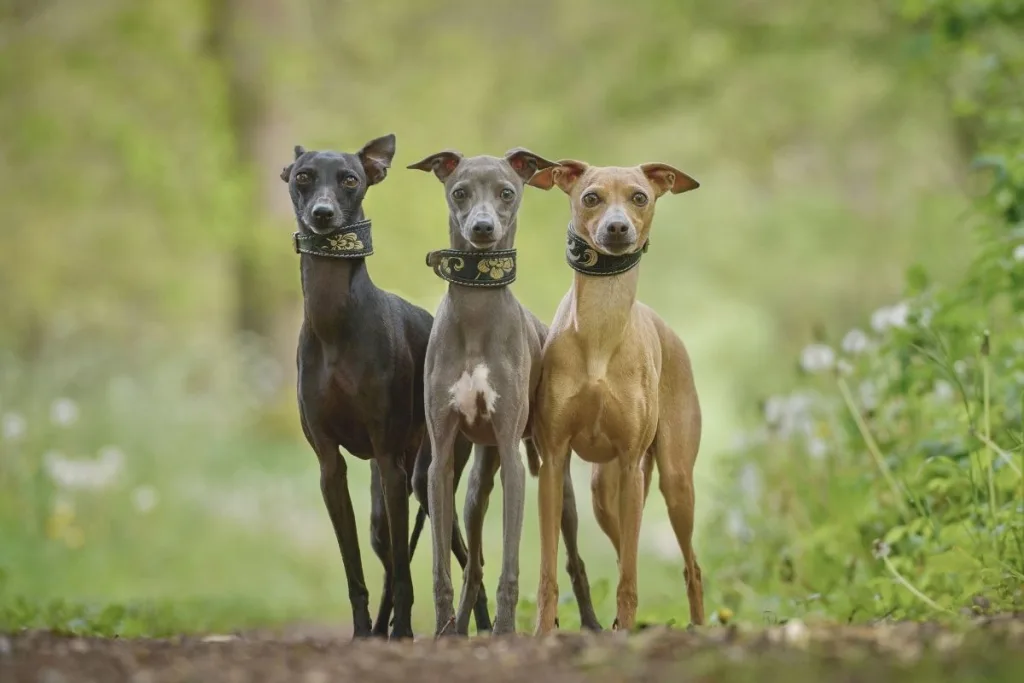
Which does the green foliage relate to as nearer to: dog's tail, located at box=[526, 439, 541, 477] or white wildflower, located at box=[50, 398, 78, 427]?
dog's tail, located at box=[526, 439, 541, 477]

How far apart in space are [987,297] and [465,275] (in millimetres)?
2602

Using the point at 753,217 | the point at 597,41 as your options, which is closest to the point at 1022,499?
the point at 597,41

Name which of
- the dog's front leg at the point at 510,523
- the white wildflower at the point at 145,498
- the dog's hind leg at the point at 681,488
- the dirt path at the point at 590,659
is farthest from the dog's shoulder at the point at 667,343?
the white wildflower at the point at 145,498

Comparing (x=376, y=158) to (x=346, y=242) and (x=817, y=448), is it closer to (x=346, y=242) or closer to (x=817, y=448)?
(x=346, y=242)

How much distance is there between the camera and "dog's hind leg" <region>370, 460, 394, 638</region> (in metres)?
5.75

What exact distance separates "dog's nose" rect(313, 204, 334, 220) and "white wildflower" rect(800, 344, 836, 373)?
3148 mm

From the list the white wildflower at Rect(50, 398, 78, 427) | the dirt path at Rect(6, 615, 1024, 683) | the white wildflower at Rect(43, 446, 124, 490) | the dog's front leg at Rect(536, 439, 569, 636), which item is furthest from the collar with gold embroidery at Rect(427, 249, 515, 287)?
the white wildflower at Rect(43, 446, 124, 490)

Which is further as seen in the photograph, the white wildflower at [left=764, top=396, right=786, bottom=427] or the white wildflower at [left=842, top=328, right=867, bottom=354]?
the white wildflower at [left=764, top=396, right=786, bottom=427]

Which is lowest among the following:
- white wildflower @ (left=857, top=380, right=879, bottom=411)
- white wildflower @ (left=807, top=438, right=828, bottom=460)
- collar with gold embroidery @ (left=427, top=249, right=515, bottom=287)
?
white wildflower @ (left=807, top=438, right=828, bottom=460)

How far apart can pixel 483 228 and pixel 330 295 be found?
2.59 ft

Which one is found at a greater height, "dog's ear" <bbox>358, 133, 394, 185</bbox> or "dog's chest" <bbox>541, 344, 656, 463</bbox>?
"dog's ear" <bbox>358, 133, 394, 185</bbox>

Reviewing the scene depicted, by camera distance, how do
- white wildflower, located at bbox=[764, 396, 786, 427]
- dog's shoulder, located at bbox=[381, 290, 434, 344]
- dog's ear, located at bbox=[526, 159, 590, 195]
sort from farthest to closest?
white wildflower, located at bbox=[764, 396, 786, 427] < dog's shoulder, located at bbox=[381, 290, 434, 344] < dog's ear, located at bbox=[526, 159, 590, 195]

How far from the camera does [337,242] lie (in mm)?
5438

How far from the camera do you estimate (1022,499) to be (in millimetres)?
5770
